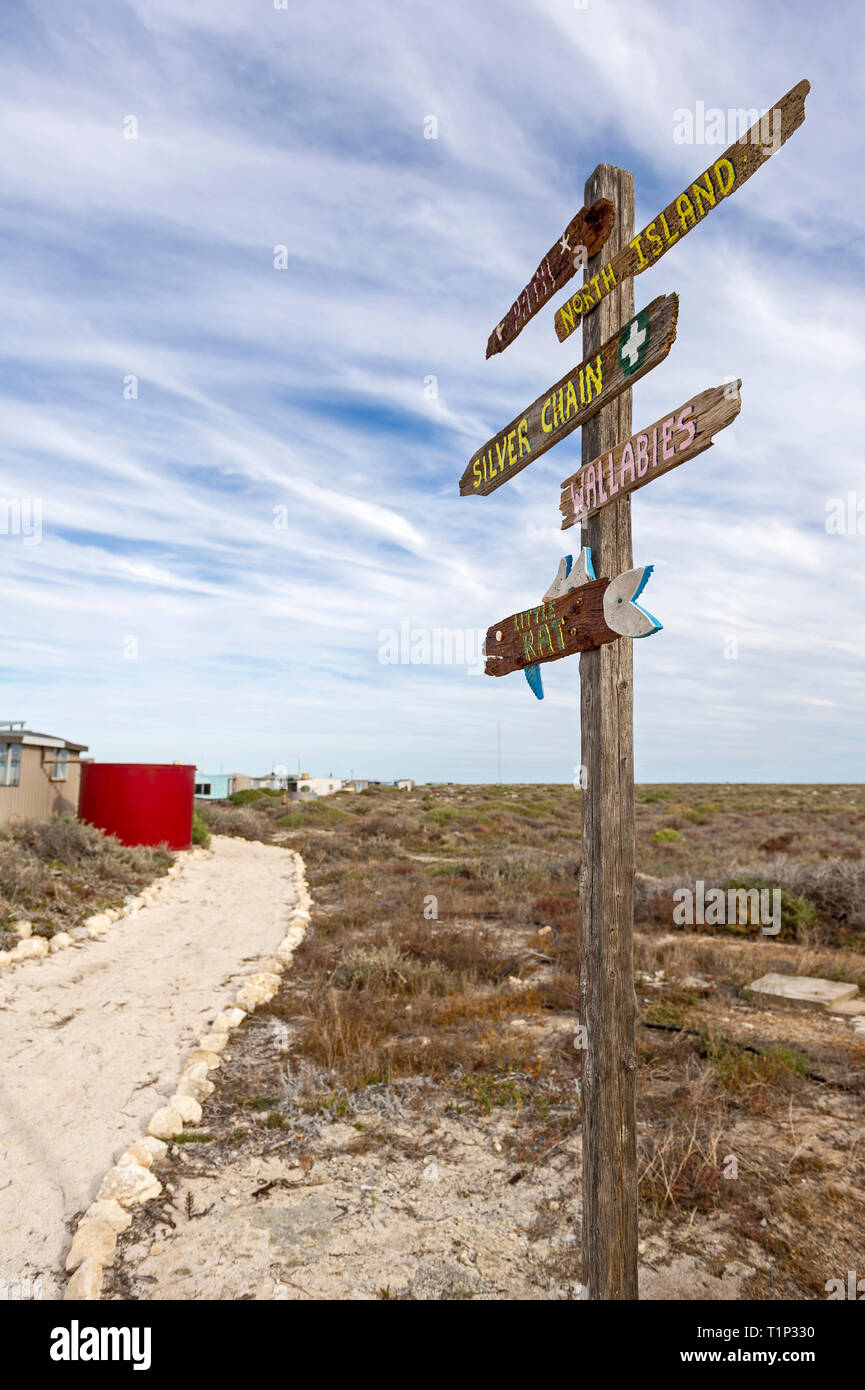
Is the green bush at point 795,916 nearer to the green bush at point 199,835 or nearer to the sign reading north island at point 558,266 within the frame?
the sign reading north island at point 558,266

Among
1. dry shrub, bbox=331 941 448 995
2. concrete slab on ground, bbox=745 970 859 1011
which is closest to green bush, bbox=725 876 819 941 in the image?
concrete slab on ground, bbox=745 970 859 1011

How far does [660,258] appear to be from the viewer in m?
3.12

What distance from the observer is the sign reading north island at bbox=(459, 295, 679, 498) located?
9.72 feet

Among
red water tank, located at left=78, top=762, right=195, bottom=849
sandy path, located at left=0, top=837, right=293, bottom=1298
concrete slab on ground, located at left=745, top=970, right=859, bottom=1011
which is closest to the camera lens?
sandy path, located at left=0, top=837, right=293, bottom=1298

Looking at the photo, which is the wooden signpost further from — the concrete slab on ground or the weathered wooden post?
the concrete slab on ground

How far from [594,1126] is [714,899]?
32.6 feet

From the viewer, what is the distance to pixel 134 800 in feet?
62.5

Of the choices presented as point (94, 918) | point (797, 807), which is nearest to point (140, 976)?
point (94, 918)

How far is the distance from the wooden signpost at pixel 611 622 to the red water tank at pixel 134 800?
17614mm

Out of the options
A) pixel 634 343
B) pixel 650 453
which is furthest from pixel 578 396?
pixel 650 453

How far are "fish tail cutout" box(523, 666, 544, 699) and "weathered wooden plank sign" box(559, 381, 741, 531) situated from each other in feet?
2.23

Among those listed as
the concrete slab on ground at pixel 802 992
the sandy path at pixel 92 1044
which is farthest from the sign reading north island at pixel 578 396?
the concrete slab on ground at pixel 802 992

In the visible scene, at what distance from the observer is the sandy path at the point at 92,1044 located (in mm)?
4594
